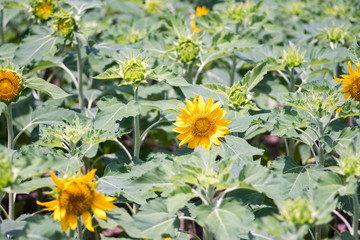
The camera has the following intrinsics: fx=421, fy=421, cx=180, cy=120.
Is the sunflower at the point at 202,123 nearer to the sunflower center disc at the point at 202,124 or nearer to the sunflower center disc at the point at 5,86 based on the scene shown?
the sunflower center disc at the point at 202,124

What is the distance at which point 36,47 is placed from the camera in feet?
9.76

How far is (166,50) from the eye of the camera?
3.05 metres

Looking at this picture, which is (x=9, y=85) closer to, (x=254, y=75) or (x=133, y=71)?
(x=133, y=71)

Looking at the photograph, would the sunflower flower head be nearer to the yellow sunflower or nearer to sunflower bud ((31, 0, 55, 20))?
the yellow sunflower

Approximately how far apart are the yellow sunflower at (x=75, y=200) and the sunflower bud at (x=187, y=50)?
4.07ft

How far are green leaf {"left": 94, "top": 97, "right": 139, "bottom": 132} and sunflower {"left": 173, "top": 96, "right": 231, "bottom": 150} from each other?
0.95 feet

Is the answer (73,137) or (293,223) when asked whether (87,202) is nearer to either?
(73,137)

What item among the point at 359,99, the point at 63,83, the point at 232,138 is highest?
the point at 359,99

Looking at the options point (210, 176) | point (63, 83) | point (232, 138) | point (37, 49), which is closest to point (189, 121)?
point (232, 138)

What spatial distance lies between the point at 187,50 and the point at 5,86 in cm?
114

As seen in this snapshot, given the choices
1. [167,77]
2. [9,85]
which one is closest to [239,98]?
[167,77]

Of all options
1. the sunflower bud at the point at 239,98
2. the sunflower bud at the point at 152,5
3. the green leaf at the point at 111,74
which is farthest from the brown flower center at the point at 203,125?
the sunflower bud at the point at 152,5

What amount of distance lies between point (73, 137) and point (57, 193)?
501mm

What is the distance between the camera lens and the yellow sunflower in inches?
69.7
